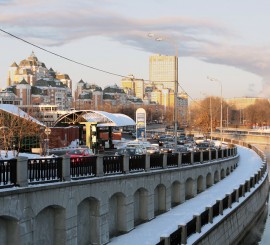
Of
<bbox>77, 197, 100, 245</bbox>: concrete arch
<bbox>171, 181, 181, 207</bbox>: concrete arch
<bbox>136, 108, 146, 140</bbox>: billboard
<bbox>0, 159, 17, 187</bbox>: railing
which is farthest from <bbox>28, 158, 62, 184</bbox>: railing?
<bbox>136, 108, 146, 140</bbox>: billboard

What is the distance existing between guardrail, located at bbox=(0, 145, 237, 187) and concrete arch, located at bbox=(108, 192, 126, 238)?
3.74 ft

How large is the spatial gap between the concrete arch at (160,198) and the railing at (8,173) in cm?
1175

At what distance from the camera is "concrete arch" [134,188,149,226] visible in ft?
74.7

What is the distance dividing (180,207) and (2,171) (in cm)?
1411

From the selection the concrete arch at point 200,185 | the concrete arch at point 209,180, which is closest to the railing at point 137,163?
the concrete arch at point 200,185

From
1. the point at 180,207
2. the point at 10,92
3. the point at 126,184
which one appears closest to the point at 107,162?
the point at 126,184

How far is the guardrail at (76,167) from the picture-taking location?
47.3 ft

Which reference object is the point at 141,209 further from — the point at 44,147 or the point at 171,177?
the point at 44,147

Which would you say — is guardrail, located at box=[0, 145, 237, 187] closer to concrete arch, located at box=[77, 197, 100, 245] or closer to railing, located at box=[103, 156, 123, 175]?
railing, located at box=[103, 156, 123, 175]

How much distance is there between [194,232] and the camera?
66.0 ft

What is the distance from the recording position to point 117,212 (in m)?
20.7

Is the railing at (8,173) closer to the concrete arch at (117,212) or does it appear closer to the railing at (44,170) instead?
the railing at (44,170)

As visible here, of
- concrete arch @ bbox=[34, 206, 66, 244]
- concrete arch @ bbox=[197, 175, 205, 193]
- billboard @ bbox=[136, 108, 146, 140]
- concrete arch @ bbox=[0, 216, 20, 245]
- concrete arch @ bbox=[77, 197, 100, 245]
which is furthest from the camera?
billboard @ bbox=[136, 108, 146, 140]

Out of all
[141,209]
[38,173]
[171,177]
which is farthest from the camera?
[171,177]
